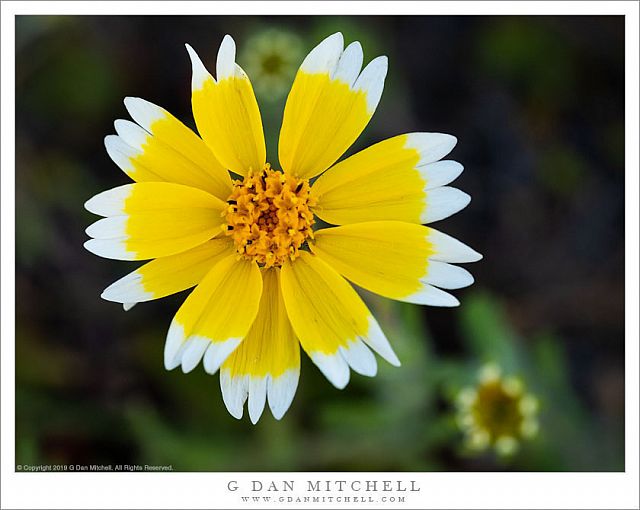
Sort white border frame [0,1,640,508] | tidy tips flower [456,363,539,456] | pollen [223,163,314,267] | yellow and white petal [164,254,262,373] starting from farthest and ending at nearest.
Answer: tidy tips flower [456,363,539,456] → white border frame [0,1,640,508] → pollen [223,163,314,267] → yellow and white petal [164,254,262,373]

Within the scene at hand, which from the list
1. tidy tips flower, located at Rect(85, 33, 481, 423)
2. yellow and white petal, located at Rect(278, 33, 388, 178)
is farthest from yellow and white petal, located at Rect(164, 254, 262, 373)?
yellow and white petal, located at Rect(278, 33, 388, 178)

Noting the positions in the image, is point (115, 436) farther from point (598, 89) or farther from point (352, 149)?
point (598, 89)

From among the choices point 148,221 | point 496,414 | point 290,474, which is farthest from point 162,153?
point 496,414

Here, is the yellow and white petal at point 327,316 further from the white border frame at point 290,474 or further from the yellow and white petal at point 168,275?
the white border frame at point 290,474

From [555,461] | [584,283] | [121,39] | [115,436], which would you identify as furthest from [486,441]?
[121,39]

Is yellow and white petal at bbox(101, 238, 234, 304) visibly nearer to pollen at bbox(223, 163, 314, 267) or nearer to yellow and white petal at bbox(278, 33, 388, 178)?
pollen at bbox(223, 163, 314, 267)

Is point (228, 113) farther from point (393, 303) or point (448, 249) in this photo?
point (393, 303)

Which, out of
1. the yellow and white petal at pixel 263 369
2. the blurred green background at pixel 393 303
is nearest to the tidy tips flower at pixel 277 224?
the yellow and white petal at pixel 263 369

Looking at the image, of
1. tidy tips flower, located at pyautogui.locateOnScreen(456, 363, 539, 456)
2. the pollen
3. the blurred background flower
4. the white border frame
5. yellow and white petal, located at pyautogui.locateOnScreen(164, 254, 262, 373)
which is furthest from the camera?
the blurred background flower
